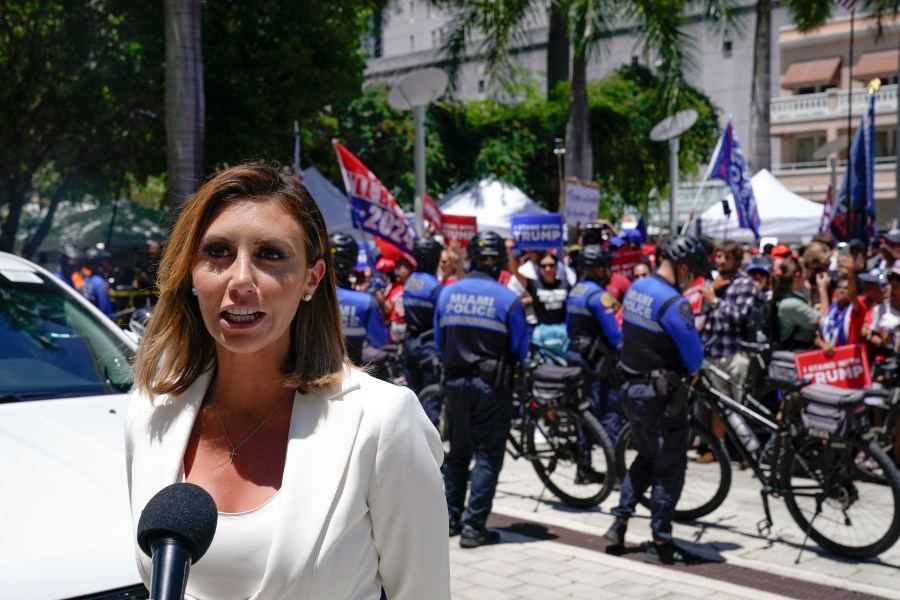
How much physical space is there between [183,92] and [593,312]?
19.7 feet

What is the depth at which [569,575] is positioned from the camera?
6.37m

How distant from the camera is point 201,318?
2.45 metres

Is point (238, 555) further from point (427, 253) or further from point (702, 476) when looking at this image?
point (427, 253)

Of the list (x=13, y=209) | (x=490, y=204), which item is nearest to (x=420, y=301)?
(x=490, y=204)

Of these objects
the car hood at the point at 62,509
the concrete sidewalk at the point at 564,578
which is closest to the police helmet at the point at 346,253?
the concrete sidewalk at the point at 564,578

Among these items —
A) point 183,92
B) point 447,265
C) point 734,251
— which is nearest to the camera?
point 734,251

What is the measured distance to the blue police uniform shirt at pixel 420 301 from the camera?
31.8ft

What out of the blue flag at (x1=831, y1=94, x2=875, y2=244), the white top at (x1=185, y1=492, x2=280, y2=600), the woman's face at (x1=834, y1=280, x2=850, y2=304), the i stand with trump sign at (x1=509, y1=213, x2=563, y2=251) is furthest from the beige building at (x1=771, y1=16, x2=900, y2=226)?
the white top at (x1=185, y1=492, x2=280, y2=600)

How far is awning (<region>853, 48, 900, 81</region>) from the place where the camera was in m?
43.1

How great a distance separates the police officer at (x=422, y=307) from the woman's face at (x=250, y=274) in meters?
7.30

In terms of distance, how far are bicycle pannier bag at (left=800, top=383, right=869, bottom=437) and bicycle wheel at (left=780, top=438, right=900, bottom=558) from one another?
11cm

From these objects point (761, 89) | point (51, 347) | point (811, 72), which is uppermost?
point (811, 72)

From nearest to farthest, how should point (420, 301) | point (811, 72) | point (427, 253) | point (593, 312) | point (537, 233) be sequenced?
point (593, 312), point (427, 253), point (420, 301), point (537, 233), point (811, 72)

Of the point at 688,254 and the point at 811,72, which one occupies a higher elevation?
the point at 811,72
